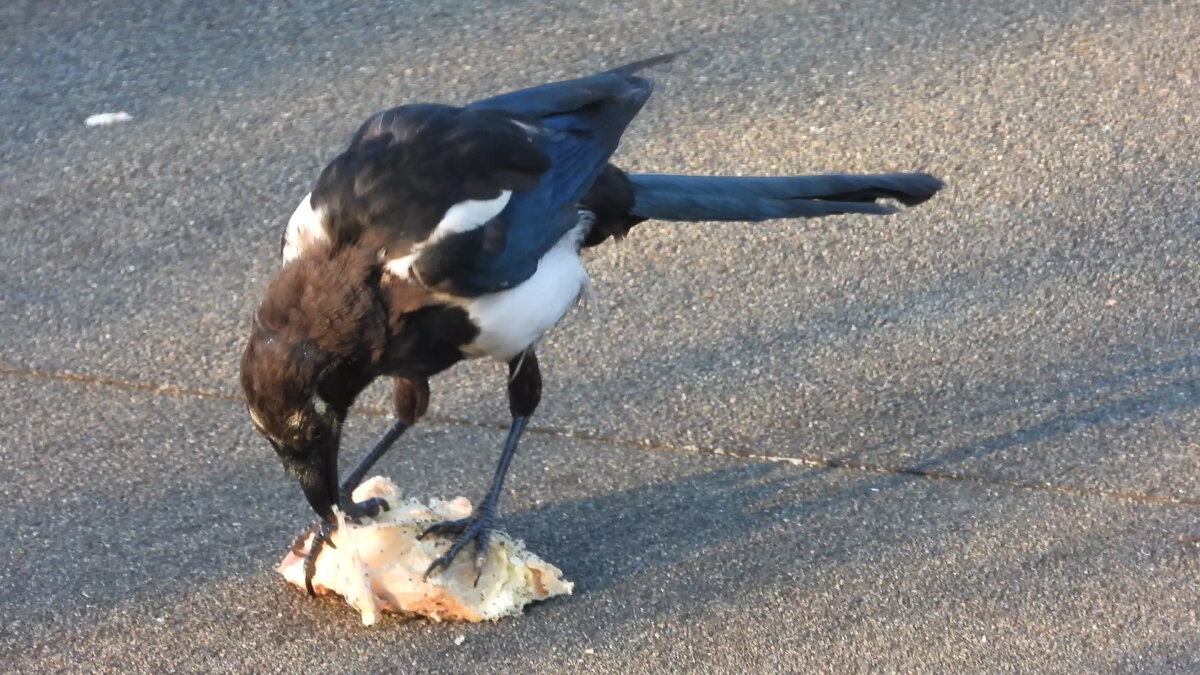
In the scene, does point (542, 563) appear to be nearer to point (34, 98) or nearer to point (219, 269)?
point (219, 269)

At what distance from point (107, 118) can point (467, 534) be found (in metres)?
2.93

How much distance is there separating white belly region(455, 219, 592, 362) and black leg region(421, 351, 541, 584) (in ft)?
0.44

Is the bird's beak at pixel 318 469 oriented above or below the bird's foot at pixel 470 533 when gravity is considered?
above

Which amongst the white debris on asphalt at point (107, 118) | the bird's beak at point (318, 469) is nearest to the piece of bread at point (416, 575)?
the bird's beak at point (318, 469)

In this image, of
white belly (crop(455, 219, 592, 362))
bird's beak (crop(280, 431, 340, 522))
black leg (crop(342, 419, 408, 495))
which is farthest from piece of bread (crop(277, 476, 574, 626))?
white belly (crop(455, 219, 592, 362))

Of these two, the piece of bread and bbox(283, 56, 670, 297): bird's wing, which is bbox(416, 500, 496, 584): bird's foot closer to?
the piece of bread

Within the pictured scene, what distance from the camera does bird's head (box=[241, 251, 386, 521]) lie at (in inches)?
113

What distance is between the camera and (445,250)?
10.4 feet

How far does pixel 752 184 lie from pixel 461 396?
3.05 feet

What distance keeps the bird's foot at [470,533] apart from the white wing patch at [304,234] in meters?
0.66

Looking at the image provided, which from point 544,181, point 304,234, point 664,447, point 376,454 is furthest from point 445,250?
point 664,447

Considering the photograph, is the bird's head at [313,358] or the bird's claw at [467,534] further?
the bird's claw at [467,534]

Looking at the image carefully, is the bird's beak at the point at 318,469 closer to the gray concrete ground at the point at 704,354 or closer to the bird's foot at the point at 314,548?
the bird's foot at the point at 314,548

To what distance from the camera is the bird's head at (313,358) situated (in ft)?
9.45
